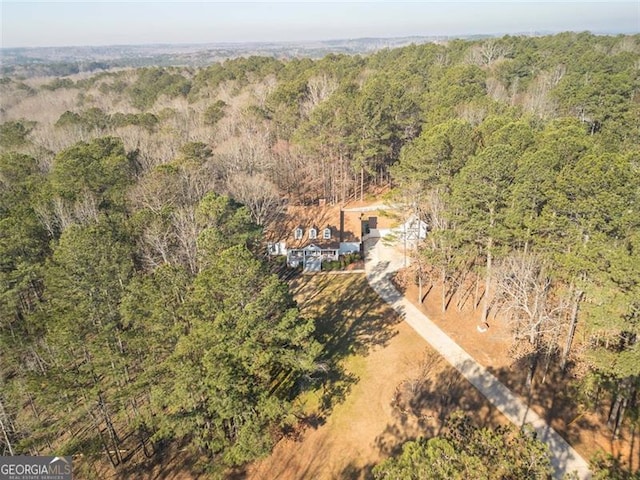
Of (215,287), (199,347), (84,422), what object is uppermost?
(215,287)

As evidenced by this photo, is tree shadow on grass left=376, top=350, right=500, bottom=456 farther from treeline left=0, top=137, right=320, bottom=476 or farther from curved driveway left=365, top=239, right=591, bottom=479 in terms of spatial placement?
treeline left=0, top=137, right=320, bottom=476

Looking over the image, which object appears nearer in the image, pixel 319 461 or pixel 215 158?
pixel 319 461

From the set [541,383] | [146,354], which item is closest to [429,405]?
[541,383]

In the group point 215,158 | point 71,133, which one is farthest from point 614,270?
point 71,133

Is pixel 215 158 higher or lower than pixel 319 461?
higher

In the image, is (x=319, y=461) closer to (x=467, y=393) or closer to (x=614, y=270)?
(x=467, y=393)

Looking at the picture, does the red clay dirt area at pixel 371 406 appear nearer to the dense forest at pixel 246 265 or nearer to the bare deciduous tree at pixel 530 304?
the dense forest at pixel 246 265

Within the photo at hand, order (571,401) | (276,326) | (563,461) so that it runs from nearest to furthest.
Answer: (563,461) < (276,326) < (571,401)

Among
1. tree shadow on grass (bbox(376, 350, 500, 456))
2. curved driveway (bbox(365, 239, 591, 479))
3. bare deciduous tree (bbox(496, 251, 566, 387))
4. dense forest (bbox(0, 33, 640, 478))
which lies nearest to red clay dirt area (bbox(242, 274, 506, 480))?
tree shadow on grass (bbox(376, 350, 500, 456))
